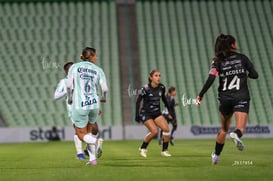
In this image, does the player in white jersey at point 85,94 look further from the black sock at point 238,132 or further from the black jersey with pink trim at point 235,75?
the black sock at point 238,132

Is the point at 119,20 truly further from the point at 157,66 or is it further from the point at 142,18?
the point at 157,66

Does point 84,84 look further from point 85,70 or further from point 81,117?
point 81,117

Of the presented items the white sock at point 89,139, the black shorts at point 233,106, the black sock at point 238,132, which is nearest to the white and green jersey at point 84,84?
the white sock at point 89,139

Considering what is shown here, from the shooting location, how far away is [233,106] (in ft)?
33.9

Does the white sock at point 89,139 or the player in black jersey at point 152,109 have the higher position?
the player in black jersey at point 152,109

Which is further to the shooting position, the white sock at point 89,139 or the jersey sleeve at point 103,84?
the jersey sleeve at point 103,84

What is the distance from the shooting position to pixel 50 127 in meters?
30.0

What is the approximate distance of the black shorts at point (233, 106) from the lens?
10.2 meters

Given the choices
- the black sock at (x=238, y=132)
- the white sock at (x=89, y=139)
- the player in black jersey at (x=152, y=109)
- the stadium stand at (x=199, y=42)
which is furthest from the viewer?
the stadium stand at (x=199, y=42)

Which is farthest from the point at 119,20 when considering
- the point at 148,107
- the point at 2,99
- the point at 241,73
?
the point at 241,73

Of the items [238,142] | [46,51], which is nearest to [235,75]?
[238,142]

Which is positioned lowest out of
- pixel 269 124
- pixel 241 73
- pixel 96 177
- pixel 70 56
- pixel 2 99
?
pixel 96 177

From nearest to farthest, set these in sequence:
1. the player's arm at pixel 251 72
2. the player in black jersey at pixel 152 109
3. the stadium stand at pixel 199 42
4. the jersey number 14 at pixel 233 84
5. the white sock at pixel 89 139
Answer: the player's arm at pixel 251 72 < the jersey number 14 at pixel 233 84 < the white sock at pixel 89 139 < the player in black jersey at pixel 152 109 < the stadium stand at pixel 199 42

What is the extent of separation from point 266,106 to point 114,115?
8.55 metres
